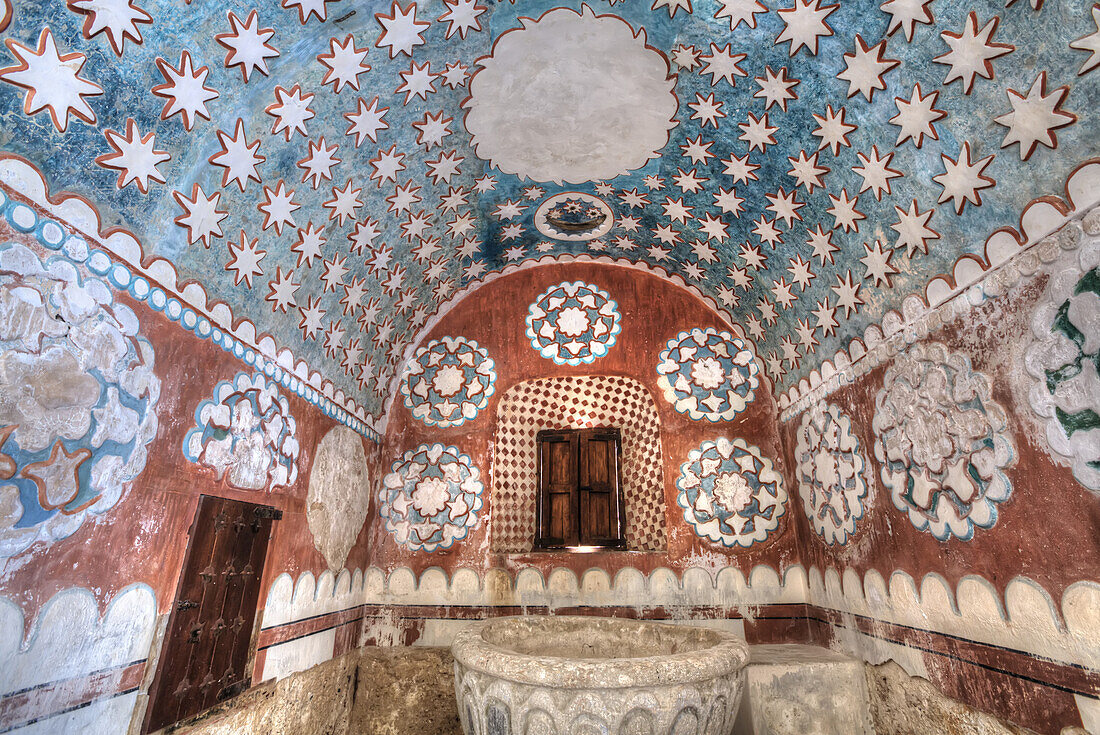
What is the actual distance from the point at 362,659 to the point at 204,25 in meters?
4.78

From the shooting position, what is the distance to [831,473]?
4.29m

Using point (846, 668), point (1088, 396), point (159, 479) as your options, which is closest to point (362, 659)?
point (159, 479)

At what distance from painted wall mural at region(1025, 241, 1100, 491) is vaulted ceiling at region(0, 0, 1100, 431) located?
426 mm

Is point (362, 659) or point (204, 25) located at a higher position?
point (204, 25)

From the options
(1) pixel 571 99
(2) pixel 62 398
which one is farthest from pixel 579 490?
(2) pixel 62 398

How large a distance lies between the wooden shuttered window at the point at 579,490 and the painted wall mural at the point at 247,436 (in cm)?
241

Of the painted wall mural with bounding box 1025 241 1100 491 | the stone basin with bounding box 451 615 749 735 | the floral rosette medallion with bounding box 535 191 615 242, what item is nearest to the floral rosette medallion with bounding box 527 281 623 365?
the floral rosette medallion with bounding box 535 191 615 242

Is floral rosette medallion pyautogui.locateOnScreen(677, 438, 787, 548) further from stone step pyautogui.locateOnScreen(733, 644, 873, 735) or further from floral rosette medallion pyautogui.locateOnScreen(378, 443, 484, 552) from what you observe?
floral rosette medallion pyautogui.locateOnScreen(378, 443, 484, 552)

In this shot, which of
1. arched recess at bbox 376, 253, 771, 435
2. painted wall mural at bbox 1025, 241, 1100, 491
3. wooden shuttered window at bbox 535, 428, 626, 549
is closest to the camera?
painted wall mural at bbox 1025, 241, 1100, 491

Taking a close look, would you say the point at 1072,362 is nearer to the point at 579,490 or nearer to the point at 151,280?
the point at 579,490

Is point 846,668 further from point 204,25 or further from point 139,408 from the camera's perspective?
point 204,25

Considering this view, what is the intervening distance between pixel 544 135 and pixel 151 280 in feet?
8.98

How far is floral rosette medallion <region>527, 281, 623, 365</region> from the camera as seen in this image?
223 inches

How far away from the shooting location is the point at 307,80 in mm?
2965
